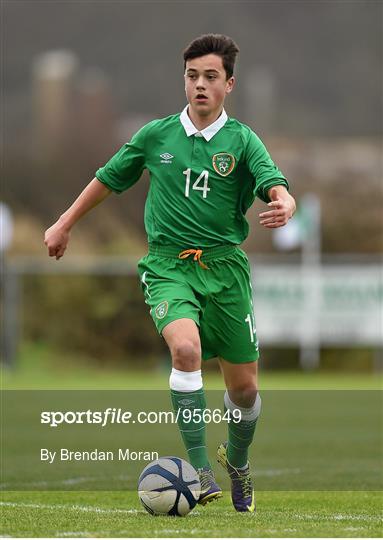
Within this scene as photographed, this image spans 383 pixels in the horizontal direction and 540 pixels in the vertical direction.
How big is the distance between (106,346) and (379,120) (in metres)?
37.9

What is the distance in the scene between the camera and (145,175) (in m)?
42.6

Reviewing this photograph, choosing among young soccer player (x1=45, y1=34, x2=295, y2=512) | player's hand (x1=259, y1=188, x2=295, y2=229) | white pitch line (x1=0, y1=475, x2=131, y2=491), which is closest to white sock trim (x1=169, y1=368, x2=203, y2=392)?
young soccer player (x1=45, y1=34, x2=295, y2=512)

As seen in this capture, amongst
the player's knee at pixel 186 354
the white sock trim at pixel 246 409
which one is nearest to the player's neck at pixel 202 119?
the player's knee at pixel 186 354

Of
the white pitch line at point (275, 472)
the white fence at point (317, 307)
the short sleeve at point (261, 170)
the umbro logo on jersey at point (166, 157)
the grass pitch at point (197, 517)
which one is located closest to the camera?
the grass pitch at point (197, 517)

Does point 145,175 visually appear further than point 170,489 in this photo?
Yes

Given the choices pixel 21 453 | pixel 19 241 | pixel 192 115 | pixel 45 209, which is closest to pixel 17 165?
pixel 45 209

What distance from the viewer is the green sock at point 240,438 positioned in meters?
7.90

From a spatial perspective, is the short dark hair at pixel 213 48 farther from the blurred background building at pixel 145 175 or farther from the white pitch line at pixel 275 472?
the blurred background building at pixel 145 175

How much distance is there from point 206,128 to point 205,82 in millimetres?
269

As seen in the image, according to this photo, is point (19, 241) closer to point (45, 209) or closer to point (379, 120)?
point (45, 209)

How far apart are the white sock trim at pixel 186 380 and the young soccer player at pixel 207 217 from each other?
18 centimetres

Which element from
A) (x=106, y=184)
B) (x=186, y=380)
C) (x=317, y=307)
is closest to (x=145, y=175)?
(x=317, y=307)

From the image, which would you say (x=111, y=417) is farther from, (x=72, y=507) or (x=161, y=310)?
(x=161, y=310)

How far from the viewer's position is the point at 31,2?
75312 mm
